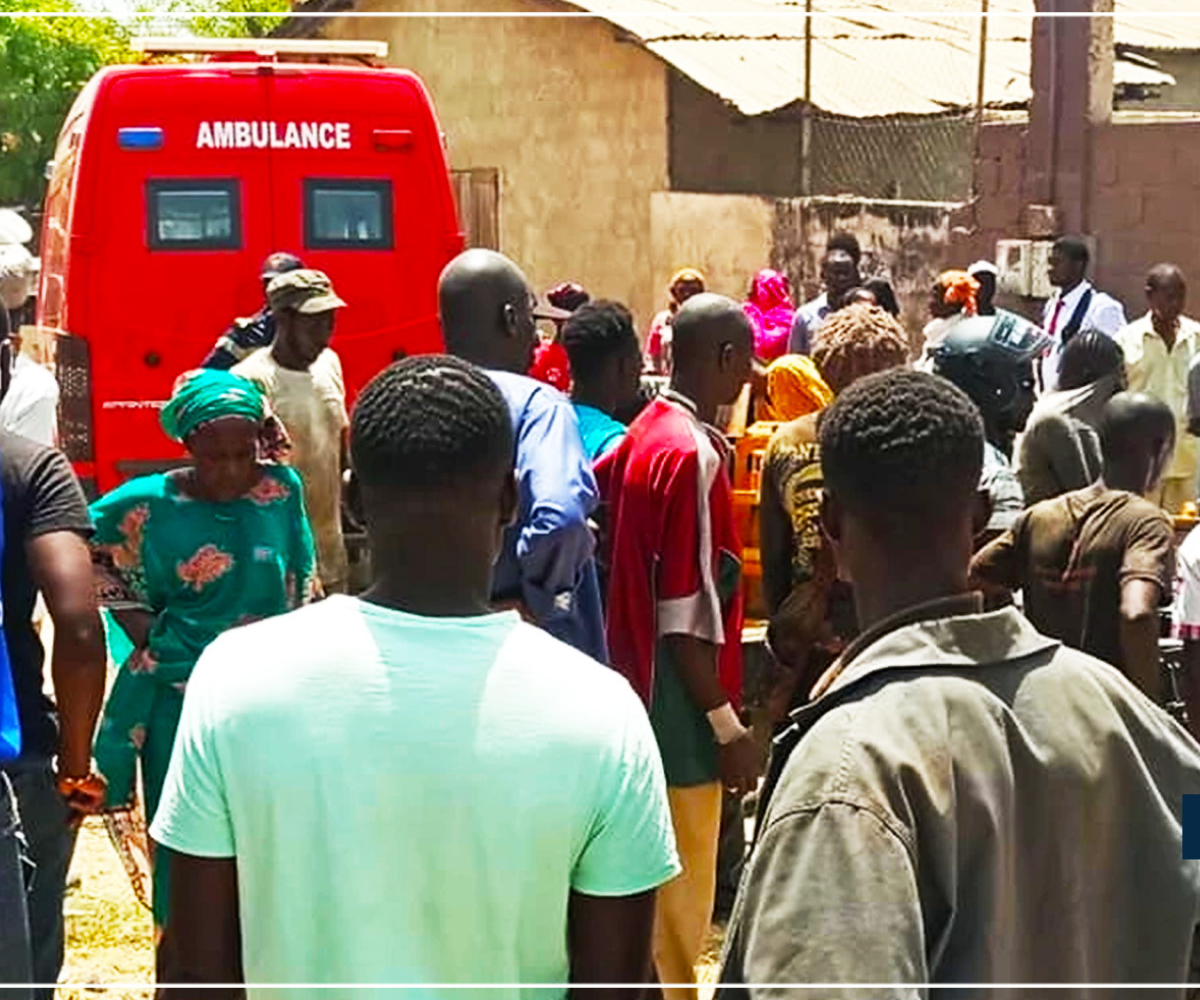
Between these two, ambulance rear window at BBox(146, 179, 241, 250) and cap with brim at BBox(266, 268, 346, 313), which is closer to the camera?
cap with brim at BBox(266, 268, 346, 313)

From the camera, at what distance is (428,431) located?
8.07ft

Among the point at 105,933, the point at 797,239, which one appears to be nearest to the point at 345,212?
the point at 105,933

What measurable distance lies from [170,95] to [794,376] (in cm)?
371

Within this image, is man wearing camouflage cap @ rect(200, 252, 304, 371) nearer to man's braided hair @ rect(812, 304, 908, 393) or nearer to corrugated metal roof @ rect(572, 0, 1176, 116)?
man's braided hair @ rect(812, 304, 908, 393)

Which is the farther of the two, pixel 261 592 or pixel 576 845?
pixel 261 592

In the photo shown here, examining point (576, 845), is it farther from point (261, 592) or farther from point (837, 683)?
point (261, 592)

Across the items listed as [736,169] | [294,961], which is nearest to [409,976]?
[294,961]

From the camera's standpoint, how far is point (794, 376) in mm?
6199

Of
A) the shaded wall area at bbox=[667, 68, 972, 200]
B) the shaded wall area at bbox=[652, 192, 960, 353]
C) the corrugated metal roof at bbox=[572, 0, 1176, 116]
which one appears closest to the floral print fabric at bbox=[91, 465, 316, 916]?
the shaded wall area at bbox=[652, 192, 960, 353]

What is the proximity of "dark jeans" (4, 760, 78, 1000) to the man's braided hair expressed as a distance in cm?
190

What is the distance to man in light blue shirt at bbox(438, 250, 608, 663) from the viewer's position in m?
4.18

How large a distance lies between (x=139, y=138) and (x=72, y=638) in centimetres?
525

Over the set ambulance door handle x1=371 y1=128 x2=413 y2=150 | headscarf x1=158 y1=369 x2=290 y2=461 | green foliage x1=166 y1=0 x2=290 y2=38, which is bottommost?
headscarf x1=158 y1=369 x2=290 y2=461

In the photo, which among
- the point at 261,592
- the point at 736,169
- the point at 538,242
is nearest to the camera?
the point at 261,592
